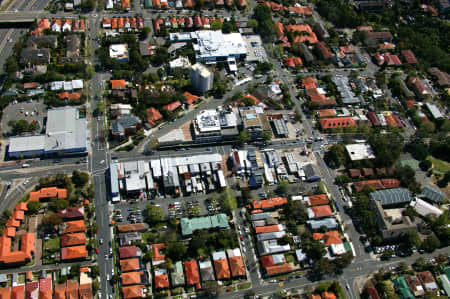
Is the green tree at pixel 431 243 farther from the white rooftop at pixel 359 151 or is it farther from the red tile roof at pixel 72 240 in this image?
the red tile roof at pixel 72 240

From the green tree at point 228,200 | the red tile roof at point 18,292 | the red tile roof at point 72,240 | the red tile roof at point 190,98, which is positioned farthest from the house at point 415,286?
the red tile roof at point 18,292

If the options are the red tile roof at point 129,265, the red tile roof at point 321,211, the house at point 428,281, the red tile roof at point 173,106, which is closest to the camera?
the red tile roof at point 129,265

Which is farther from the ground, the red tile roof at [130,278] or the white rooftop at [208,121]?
the white rooftop at [208,121]

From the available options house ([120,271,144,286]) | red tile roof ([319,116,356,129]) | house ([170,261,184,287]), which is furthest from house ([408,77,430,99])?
house ([120,271,144,286])

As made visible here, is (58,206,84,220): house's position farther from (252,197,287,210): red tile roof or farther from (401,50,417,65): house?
(401,50,417,65): house

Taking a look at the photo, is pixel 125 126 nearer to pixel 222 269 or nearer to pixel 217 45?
pixel 222 269

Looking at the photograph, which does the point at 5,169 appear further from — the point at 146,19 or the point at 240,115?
the point at 146,19
